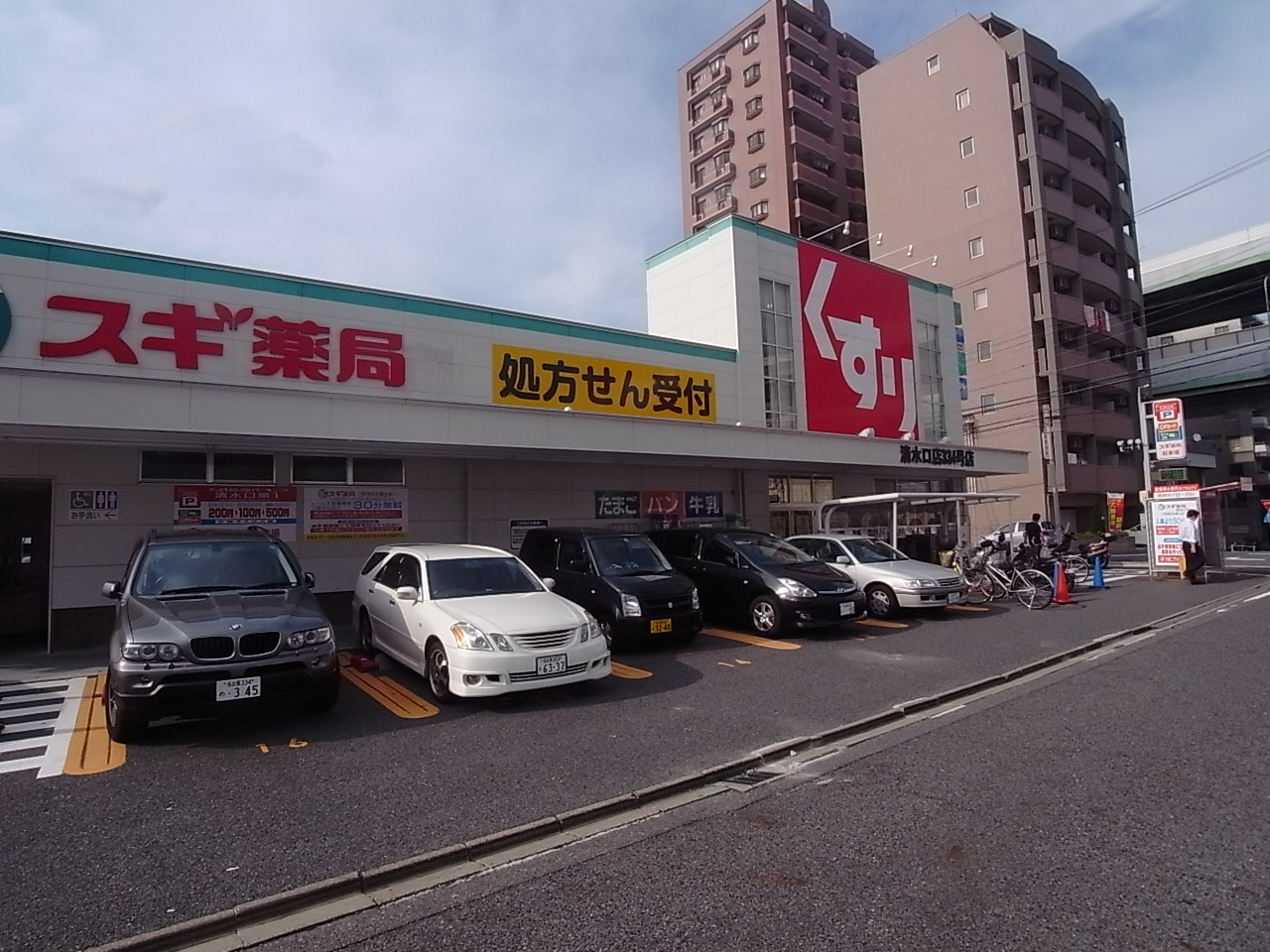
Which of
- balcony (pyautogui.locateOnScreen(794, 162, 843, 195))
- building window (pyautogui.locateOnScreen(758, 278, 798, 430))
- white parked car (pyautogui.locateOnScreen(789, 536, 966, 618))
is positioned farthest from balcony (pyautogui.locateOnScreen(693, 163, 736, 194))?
white parked car (pyautogui.locateOnScreen(789, 536, 966, 618))

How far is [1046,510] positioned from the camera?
127 ft

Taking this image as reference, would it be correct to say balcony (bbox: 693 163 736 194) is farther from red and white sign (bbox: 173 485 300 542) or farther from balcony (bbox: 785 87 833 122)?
red and white sign (bbox: 173 485 300 542)

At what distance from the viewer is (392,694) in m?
7.64

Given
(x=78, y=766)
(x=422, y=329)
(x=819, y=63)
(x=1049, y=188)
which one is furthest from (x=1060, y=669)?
(x=819, y=63)

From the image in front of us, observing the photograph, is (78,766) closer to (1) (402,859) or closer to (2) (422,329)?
(1) (402,859)

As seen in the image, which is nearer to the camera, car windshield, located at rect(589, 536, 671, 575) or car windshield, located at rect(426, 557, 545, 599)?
car windshield, located at rect(426, 557, 545, 599)

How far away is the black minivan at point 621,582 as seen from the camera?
952 cm

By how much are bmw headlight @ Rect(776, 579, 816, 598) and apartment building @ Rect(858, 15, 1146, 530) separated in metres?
31.0

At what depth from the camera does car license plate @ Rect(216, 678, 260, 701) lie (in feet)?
19.1

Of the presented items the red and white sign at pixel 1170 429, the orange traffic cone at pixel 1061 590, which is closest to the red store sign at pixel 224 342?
the orange traffic cone at pixel 1061 590

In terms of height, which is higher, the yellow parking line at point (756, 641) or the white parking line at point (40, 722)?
the white parking line at point (40, 722)

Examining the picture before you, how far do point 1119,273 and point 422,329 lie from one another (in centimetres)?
4674

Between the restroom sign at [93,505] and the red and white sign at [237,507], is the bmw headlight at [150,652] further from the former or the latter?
the restroom sign at [93,505]

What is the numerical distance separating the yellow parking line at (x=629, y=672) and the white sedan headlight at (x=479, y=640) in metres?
1.96
